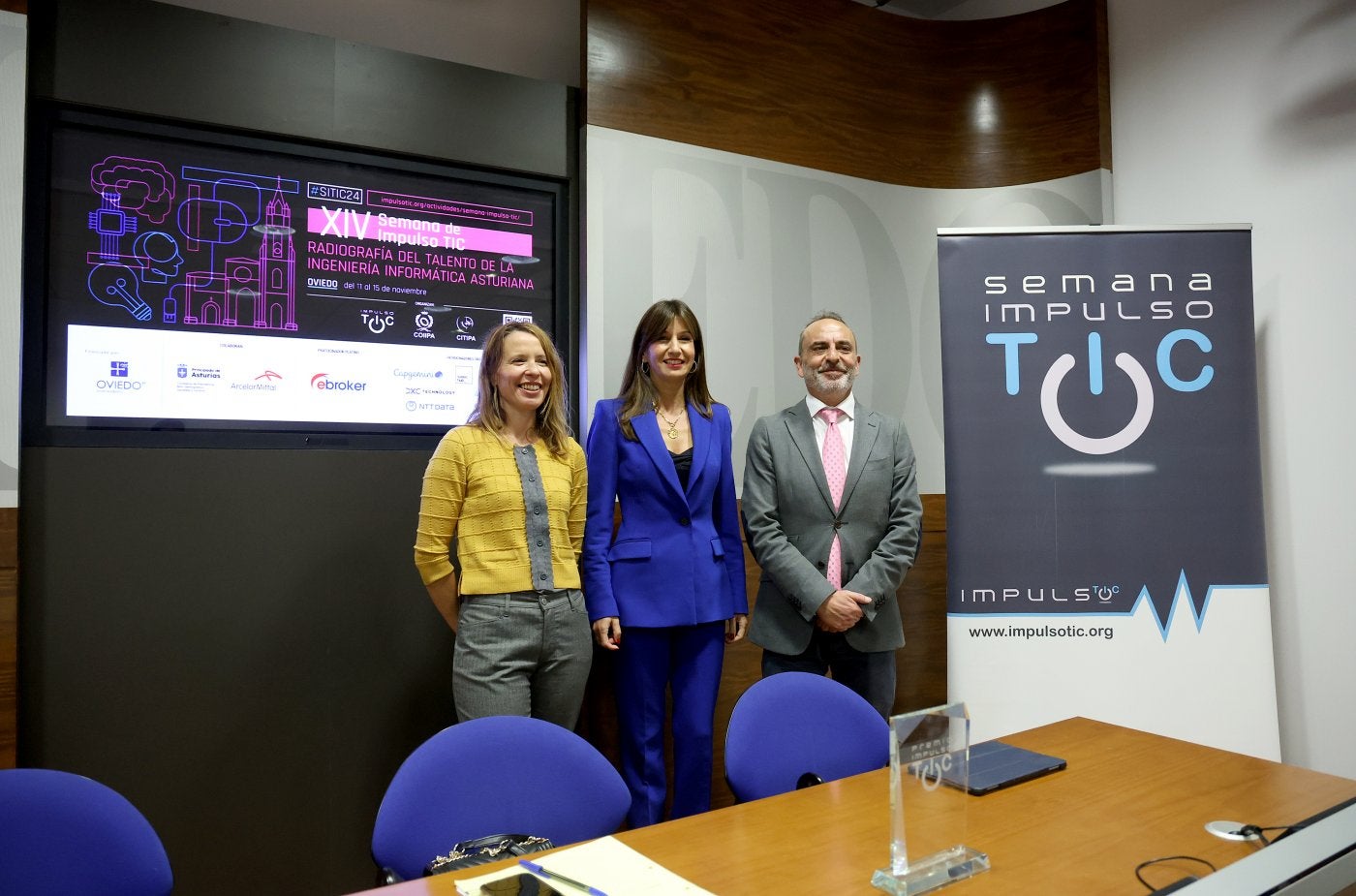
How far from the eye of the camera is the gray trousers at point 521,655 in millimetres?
2494

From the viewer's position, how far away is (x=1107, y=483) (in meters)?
3.25

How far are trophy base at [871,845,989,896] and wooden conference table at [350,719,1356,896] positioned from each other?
0.01 metres

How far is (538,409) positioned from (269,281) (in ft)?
3.45

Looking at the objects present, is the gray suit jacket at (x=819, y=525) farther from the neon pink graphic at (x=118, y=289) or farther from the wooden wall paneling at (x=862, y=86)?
the neon pink graphic at (x=118, y=289)

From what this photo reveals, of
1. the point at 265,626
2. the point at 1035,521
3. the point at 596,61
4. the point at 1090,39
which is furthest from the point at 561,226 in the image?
the point at 1090,39

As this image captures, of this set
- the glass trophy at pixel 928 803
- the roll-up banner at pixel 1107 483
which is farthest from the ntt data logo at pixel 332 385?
the glass trophy at pixel 928 803

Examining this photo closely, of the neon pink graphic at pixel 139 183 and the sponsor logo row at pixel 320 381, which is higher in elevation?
the neon pink graphic at pixel 139 183

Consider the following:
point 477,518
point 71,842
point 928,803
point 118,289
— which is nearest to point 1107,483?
point 477,518

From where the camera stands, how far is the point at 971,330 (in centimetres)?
333

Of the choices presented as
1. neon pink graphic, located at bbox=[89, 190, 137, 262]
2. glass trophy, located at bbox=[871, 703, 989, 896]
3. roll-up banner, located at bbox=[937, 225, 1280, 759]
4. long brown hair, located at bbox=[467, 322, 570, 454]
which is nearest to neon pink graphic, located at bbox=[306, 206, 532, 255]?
neon pink graphic, located at bbox=[89, 190, 137, 262]

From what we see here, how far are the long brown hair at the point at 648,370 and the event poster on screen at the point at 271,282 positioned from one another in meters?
0.67

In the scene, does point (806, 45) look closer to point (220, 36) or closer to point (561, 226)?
point (561, 226)

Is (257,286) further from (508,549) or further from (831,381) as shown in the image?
(831,381)

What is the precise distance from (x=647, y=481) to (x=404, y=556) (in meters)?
0.96
